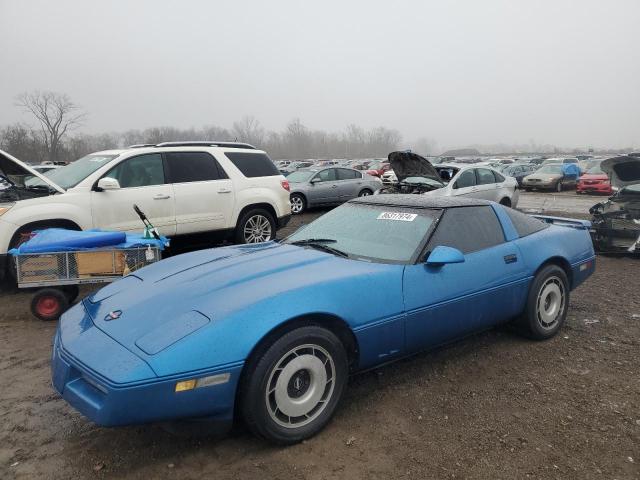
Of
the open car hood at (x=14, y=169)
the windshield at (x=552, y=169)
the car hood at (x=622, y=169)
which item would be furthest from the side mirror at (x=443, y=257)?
the windshield at (x=552, y=169)

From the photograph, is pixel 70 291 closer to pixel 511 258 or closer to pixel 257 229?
pixel 257 229

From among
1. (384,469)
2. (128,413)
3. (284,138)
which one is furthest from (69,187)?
(284,138)

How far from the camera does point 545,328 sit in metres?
4.37

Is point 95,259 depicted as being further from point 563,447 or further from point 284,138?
point 284,138

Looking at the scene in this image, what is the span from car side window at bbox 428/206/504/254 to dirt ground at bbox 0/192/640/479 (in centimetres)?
95

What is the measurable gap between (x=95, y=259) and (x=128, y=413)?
3.14 meters

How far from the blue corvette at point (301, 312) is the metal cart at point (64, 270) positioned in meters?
1.52

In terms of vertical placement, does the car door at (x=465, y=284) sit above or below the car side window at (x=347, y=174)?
below

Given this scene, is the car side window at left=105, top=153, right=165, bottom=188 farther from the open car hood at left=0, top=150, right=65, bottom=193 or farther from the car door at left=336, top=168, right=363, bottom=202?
the car door at left=336, top=168, right=363, bottom=202

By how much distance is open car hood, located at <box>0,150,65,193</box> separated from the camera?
600 centimetres

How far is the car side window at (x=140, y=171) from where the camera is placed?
22.4 ft

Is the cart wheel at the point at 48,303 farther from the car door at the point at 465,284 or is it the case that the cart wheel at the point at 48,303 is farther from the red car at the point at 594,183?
the red car at the point at 594,183

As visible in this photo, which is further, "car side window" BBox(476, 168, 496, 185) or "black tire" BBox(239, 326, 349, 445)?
"car side window" BBox(476, 168, 496, 185)

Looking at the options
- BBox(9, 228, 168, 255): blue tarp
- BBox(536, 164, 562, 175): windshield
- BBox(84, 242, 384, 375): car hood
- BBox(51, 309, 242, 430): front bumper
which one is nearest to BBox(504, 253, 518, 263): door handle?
BBox(84, 242, 384, 375): car hood
